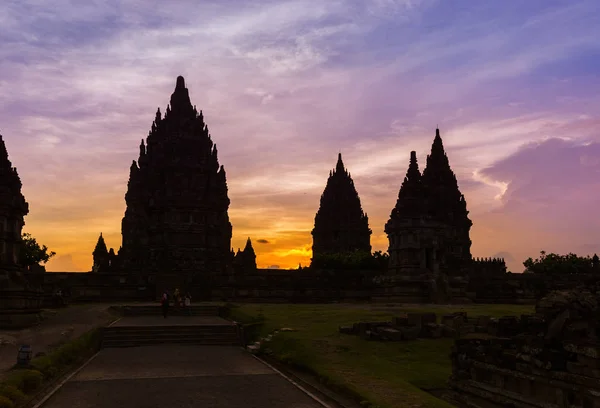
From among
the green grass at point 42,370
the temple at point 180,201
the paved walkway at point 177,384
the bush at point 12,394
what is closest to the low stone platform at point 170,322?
the green grass at point 42,370

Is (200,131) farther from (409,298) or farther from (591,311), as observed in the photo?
(591,311)

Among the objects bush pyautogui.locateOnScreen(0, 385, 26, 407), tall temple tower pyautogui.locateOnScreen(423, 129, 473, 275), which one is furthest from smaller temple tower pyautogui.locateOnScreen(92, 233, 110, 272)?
bush pyautogui.locateOnScreen(0, 385, 26, 407)

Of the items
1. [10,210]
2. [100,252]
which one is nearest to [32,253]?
[100,252]

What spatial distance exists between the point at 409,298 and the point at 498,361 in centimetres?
3068

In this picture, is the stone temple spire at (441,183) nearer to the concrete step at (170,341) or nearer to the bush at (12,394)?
the concrete step at (170,341)

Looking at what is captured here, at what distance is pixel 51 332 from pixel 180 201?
38.4 metres

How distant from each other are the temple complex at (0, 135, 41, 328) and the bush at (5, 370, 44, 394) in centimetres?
1233

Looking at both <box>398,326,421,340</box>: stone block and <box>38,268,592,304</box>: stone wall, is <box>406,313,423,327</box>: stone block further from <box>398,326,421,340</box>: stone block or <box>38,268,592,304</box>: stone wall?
<box>38,268,592,304</box>: stone wall

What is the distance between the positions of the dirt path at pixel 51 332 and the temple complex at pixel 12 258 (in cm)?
95

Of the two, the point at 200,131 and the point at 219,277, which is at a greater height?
the point at 200,131

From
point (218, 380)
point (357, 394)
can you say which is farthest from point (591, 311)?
point (218, 380)

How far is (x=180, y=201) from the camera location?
198 feet

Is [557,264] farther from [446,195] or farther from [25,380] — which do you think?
[25,380]

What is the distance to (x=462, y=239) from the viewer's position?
76375 millimetres
